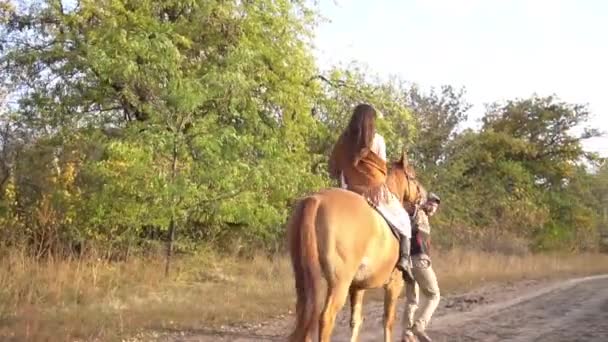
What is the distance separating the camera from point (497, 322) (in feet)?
34.1

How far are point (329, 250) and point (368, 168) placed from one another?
1184 mm

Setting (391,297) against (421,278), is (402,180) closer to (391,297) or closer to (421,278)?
(421,278)

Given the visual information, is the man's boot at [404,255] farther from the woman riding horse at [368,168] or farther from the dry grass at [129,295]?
the dry grass at [129,295]

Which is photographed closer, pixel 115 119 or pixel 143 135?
pixel 143 135

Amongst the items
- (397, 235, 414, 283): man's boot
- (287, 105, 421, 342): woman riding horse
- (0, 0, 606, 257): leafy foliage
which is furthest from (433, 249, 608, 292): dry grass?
(287, 105, 421, 342): woman riding horse

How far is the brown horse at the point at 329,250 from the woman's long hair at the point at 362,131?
0.49 meters

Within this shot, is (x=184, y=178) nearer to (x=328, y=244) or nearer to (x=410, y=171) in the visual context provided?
(x=410, y=171)

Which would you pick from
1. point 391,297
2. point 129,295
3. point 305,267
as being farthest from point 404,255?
point 129,295

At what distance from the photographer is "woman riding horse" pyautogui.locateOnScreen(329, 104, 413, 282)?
662 cm

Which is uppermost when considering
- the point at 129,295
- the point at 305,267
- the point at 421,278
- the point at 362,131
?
the point at 362,131

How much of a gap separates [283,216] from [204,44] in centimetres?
398

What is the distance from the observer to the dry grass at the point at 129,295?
8.57 m

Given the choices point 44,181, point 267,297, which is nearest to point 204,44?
point 44,181

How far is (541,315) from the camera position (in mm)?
11242
